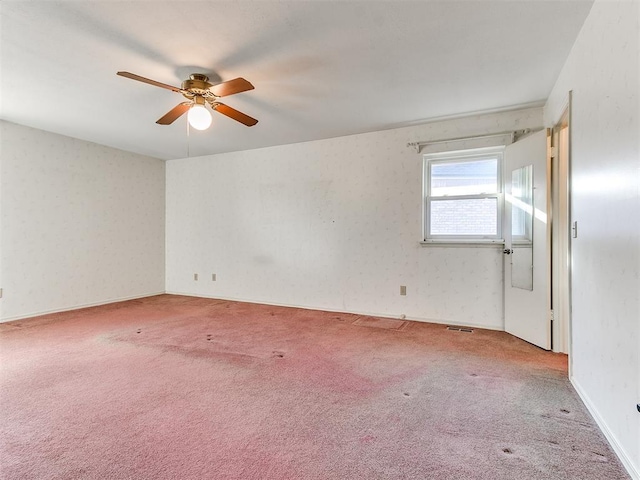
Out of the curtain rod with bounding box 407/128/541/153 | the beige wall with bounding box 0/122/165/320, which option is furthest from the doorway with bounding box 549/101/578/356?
the beige wall with bounding box 0/122/165/320

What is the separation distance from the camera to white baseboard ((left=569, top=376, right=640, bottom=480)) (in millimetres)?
1377

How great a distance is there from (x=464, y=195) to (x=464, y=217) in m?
0.26

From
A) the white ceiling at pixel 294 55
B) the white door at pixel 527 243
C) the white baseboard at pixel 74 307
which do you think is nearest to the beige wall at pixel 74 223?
the white baseboard at pixel 74 307

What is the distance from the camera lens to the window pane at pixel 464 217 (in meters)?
3.72

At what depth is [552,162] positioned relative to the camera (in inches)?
116

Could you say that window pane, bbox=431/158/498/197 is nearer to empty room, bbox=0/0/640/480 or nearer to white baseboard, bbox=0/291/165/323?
empty room, bbox=0/0/640/480

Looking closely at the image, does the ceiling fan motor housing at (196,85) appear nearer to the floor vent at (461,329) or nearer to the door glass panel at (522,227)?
the door glass panel at (522,227)

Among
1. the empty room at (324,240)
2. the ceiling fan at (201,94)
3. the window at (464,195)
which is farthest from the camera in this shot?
the window at (464,195)

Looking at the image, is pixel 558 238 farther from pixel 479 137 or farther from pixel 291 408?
pixel 291 408

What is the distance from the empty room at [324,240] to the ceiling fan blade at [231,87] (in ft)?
0.07

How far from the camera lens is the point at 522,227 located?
3.30 metres

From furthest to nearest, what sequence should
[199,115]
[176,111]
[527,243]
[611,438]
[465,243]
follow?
[465,243]
[527,243]
[176,111]
[199,115]
[611,438]

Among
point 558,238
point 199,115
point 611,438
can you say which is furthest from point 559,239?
point 199,115

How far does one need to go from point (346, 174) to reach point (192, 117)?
227cm
